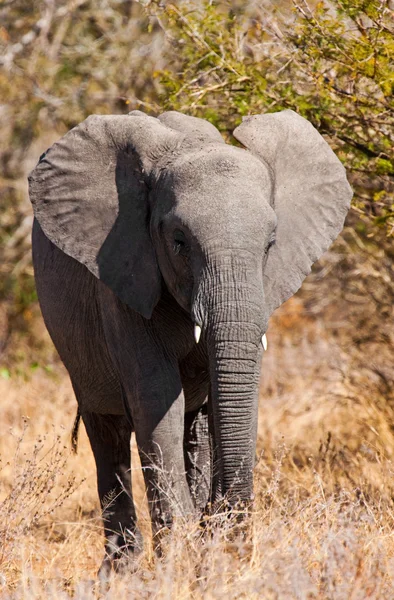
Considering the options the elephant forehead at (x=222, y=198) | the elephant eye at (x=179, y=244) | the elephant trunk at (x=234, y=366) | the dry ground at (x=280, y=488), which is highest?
the elephant forehead at (x=222, y=198)

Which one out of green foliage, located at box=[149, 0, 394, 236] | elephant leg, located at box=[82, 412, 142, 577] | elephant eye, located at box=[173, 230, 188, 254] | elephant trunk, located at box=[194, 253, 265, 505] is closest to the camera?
elephant trunk, located at box=[194, 253, 265, 505]

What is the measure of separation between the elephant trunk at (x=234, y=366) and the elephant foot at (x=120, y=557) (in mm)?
465

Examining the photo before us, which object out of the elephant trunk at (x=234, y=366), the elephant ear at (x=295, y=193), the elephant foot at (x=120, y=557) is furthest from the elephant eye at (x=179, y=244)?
the elephant foot at (x=120, y=557)

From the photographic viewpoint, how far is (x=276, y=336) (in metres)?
10.1

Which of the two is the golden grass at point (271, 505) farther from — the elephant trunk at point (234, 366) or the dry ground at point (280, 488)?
the elephant trunk at point (234, 366)

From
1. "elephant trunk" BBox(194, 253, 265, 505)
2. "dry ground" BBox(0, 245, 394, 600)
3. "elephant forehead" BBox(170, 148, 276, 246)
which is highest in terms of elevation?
"elephant forehead" BBox(170, 148, 276, 246)

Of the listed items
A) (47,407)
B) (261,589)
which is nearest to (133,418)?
(261,589)

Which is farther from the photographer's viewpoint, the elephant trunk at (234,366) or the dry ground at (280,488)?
the elephant trunk at (234,366)

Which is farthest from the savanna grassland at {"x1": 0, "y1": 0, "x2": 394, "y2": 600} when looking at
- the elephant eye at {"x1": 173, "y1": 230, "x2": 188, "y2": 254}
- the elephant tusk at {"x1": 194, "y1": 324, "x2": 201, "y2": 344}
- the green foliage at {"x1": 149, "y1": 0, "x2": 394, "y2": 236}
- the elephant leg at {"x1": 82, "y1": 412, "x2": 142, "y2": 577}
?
the elephant eye at {"x1": 173, "y1": 230, "x2": 188, "y2": 254}

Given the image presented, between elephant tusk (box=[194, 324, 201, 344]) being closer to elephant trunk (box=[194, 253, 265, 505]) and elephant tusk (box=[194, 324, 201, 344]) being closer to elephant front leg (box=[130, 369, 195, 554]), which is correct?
elephant trunk (box=[194, 253, 265, 505])

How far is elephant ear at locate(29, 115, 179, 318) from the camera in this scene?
4.47 metres

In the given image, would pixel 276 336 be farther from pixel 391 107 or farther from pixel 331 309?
pixel 391 107

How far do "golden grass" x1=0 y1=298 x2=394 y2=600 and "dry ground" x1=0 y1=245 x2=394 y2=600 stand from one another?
0.04 feet

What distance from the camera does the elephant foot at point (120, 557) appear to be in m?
4.25
